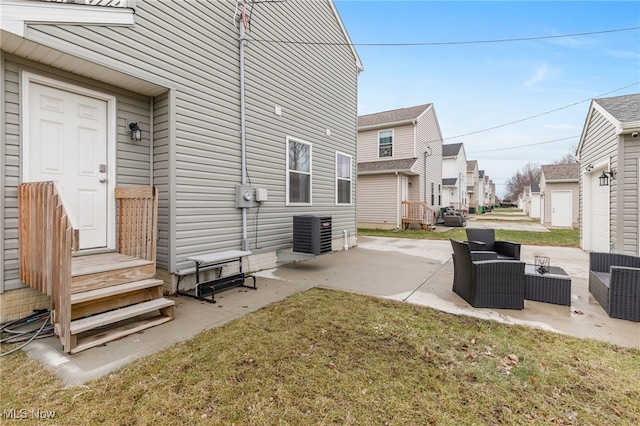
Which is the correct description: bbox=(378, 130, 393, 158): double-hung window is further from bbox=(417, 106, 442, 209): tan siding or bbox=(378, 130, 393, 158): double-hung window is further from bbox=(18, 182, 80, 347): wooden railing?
bbox=(18, 182, 80, 347): wooden railing

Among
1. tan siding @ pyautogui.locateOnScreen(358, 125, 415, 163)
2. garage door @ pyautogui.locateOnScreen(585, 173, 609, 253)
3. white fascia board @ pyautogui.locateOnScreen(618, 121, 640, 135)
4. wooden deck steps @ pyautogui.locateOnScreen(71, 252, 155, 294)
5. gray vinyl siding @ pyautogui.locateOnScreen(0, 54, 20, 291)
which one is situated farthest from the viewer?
tan siding @ pyautogui.locateOnScreen(358, 125, 415, 163)

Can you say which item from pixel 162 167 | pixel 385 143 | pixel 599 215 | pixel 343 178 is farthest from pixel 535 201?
pixel 162 167

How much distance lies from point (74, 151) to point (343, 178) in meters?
6.70

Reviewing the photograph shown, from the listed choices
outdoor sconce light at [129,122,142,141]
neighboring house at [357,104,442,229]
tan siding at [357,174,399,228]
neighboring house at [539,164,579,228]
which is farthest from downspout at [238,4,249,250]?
neighboring house at [539,164,579,228]

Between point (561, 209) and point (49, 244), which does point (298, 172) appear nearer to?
point (49, 244)

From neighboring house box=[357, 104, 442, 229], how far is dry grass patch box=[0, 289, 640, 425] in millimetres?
12051

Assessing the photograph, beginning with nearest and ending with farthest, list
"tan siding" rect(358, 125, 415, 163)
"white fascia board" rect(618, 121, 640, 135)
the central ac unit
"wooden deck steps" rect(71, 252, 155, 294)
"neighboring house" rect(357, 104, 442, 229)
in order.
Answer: "wooden deck steps" rect(71, 252, 155, 294), "white fascia board" rect(618, 121, 640, 135), the central ac unit, "neighboring house" rect(357, 104, 442, 229), "tan siding" rect(358, 125, 415, 163)

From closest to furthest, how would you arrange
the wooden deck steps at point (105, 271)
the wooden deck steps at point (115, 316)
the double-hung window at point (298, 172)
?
the wooden deck steps at point (115, 316) → the wooden deck steps at point (105, 271) → the double-hung window at point (298, 172)

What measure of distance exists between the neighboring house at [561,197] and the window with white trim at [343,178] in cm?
1459

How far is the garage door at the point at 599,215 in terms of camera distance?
23.9 ft

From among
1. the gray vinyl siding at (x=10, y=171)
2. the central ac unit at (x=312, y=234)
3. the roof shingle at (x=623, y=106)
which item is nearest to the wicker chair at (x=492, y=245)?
the central ac unit at (x=312, y=234)

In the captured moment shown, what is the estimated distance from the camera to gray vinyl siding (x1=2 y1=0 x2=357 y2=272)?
407 centimetres

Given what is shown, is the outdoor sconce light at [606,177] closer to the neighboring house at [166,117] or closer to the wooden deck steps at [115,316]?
the neighboring house at [166,117]

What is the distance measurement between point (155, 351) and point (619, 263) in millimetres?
6288
